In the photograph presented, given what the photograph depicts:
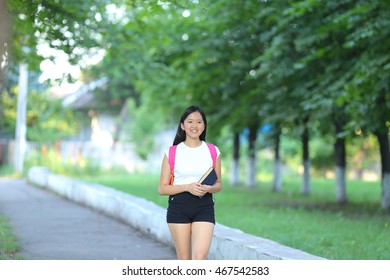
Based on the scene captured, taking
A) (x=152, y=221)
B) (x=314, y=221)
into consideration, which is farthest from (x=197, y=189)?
(x=314, y=221)

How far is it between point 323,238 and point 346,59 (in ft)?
17.4

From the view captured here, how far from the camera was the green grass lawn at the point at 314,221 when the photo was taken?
36.5 feet

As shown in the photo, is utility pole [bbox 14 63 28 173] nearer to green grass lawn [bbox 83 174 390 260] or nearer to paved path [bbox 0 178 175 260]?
green grass lawn [bbox 83 174 390 260]

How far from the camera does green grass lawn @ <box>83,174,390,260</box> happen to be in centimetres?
1112

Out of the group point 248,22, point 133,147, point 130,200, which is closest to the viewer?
point 130,200

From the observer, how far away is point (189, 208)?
644 cm

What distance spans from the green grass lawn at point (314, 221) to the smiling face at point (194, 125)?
13.5 feet

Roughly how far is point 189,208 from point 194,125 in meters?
0.69

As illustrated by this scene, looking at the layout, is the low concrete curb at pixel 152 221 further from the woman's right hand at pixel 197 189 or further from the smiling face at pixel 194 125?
the smiling face at pixel 194 125

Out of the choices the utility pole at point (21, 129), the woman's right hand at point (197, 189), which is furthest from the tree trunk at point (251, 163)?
the woman's right hand at point (197, 189)

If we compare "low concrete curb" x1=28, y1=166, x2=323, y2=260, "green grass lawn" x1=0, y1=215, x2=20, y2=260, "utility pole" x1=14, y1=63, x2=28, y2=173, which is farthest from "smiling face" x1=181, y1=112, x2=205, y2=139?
"utility pole" x1=14, y1=63, x2=28, y2=173

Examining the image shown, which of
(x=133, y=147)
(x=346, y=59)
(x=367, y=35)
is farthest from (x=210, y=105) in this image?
(x=133, y=147)
